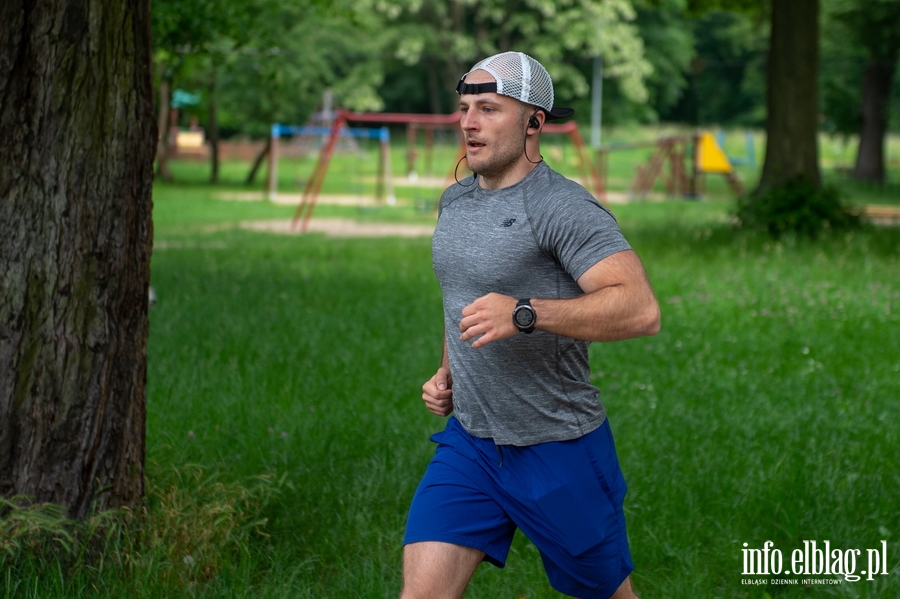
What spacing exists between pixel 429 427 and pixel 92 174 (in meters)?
2.60

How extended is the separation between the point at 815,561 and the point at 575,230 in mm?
2349

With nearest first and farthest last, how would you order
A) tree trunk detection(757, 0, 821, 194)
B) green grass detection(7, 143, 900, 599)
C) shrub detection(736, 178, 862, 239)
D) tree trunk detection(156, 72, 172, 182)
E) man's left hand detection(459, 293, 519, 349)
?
man's left hand detection(459, 293, 519, 349), green grass detection(7, 143, 900, 599), shrub detection(736, 178, 862, 239), tree trunk detection(757, 0, 821, 194), tree trunk detection(156, 72, 172, 182)

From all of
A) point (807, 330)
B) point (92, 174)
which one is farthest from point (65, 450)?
point (807, 330)

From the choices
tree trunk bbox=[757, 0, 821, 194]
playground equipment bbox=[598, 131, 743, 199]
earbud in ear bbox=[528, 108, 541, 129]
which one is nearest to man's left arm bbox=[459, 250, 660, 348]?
earbud in ear bbox=[528, 108, 541, 129]

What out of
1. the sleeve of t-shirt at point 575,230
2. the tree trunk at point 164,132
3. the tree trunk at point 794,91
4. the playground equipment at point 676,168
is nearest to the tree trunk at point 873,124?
the playground equipment at point 676,168

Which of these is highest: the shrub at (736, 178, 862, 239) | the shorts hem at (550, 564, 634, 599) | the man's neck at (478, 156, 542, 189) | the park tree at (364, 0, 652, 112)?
the park tree at (364, 0, 652, 112)

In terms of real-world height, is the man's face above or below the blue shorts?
above

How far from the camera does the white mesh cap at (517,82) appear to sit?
3.21 metres

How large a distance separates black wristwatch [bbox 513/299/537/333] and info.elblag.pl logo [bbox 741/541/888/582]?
86.7 inches

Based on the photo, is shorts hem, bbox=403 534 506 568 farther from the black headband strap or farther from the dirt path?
the dirt path

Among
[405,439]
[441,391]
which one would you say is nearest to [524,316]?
[441,391]

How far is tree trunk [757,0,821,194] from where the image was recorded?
16188 millimetres

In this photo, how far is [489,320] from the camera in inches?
110

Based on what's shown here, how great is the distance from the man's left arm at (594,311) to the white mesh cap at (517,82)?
58 centimetres
